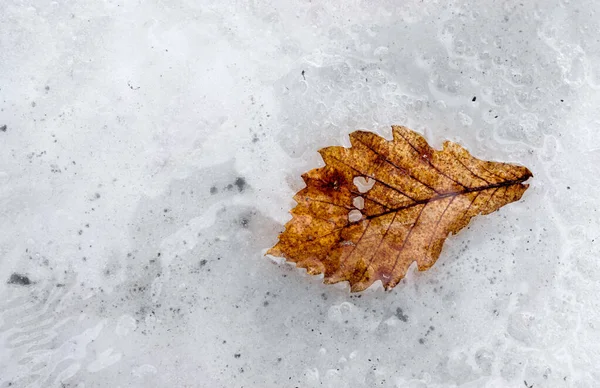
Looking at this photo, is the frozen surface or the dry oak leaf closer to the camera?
the dry oak leaf

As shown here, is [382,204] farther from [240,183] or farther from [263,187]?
[240,183]

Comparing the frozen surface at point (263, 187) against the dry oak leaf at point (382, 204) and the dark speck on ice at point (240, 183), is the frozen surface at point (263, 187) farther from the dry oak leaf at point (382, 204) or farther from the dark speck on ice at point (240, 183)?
the dry oak leaf at point (382, 204)

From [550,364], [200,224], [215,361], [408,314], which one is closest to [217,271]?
[200,224]

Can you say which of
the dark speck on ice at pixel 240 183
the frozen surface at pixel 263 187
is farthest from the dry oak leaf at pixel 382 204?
the dark speck on ice at pixel 240 183

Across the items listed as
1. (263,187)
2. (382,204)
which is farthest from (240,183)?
(382,204)

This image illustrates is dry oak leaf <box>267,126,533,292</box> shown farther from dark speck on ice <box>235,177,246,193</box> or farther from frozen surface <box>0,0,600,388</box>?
dark speck on ice <box>235,177,246,193</box>

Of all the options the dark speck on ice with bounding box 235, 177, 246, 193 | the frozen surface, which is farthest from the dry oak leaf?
the dark speck on ice with bounding box 235, 177, 246, 193

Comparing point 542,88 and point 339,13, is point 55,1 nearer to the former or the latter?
point 339,13
